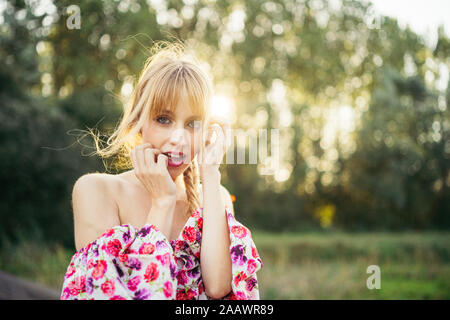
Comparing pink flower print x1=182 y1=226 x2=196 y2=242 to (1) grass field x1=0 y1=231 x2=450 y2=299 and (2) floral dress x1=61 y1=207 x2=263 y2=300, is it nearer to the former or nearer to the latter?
(2) floral dress x1=61 y1=207 x2=263 y2=300

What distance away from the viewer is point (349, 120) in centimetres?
1947

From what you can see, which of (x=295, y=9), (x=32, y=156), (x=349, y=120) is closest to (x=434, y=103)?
(x=349, y=120)

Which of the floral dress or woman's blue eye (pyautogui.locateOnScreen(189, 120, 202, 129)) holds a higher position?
woman's blue eye (pyautogui.locateOnScreen(189, 120, 202, 129))

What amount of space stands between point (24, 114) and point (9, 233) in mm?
2670

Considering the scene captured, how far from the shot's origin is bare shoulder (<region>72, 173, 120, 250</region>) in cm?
188

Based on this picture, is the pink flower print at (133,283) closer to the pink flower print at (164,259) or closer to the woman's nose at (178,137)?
the pink flower print at (164,259)

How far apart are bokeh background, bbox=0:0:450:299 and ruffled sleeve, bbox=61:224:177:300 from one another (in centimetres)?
745

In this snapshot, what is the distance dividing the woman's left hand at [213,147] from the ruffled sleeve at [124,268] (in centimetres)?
48

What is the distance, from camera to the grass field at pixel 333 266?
7.72 meters

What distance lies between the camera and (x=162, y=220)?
1.89 metres

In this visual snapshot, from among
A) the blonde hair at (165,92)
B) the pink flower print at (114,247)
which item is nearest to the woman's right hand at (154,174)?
the blonde hair at (165,92)

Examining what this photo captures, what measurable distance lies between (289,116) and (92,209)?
17.5m
